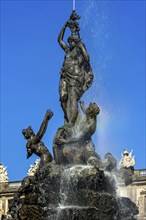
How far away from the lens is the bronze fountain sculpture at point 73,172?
19.5 meters

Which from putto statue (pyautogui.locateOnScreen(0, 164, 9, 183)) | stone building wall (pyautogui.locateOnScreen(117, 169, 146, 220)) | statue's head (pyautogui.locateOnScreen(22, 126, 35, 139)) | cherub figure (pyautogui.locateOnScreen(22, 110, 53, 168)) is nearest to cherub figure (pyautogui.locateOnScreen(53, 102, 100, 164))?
cherub figure (pyautogui.locateOnScreen(22, 110, 53, 168))

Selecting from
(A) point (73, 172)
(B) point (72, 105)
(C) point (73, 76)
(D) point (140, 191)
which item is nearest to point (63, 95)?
(B) point (72, 105)

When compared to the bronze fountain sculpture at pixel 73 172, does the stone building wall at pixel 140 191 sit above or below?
above

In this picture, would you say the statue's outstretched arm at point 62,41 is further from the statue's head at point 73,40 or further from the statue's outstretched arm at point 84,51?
the statue's outstretched arm at point 84,51

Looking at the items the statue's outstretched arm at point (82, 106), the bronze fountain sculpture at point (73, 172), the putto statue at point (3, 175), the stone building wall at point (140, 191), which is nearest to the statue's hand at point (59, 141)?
the bronze fountain sculpture at point (73, 172)

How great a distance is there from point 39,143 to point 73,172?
245 centimetres

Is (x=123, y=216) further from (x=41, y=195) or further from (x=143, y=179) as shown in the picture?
(x=143, y=179)

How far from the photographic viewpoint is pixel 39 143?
869 inches

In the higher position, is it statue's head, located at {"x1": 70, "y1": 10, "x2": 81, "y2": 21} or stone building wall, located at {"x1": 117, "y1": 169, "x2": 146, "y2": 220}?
stone building wall, located at {"x1": 117, "y1": 169, "x2": 146, "y2": 220}

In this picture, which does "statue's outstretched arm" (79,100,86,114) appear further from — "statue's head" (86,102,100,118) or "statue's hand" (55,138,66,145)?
"statue's hand" (55,138,66,145)

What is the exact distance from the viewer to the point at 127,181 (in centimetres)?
2131

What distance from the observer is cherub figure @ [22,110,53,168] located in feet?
71.4

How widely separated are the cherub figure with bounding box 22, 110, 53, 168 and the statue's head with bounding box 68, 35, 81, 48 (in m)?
2.87

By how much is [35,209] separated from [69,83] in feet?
17.5
